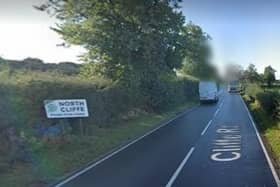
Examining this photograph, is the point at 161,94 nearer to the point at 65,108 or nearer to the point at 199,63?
the point at 65,108

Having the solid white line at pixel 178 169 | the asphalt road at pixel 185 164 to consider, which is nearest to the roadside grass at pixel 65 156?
the asphalt road at pixel 185 164

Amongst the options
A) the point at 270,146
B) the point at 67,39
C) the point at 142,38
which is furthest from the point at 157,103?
the point at 270,146

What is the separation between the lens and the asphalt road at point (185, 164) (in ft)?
32.1

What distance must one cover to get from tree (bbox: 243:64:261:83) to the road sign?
104m

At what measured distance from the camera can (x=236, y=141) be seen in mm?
16812

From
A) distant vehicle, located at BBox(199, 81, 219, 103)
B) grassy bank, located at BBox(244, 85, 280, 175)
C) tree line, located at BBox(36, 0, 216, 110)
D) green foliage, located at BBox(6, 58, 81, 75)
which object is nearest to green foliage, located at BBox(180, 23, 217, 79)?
distant vehicle, located at BBox(199, 81, 219, 103)

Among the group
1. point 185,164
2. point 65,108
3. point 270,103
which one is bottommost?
point 185,164

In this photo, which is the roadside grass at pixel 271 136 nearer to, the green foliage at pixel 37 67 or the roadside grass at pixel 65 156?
the roadside grass at pixel 65 156

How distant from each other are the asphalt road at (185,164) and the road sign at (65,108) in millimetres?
2399

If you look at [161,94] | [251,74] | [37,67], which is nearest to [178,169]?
[37,67]

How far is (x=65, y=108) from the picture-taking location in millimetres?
15516

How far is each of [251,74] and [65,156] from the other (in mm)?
118255

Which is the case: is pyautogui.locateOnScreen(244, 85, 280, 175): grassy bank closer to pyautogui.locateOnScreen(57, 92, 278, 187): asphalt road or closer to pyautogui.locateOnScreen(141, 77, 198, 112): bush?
pyautogui.locateOnScreen(57, 92, 278, 187): asphalt road

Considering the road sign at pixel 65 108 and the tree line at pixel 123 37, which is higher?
the tree line at pixel 123 37
